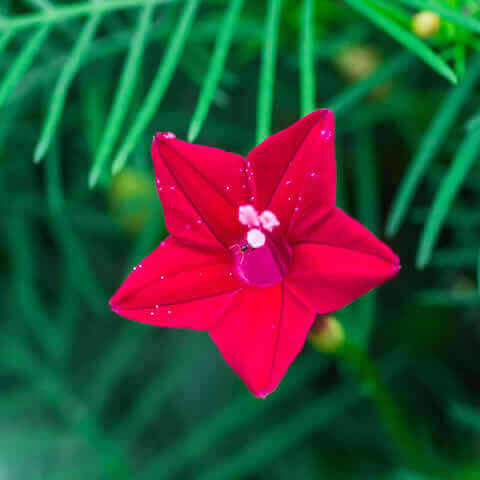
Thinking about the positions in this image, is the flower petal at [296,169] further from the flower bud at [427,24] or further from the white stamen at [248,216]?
the flower bud at [427,24]

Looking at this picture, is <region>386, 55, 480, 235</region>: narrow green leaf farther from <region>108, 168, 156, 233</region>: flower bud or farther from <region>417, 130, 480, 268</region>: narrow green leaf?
<region>108, 168, 156, 233</region>: flower bud

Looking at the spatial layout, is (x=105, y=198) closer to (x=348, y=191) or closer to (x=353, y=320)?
(x=348, y=191)

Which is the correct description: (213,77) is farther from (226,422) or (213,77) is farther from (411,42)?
(226,422)

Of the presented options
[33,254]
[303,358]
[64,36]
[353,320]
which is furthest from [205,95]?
[33,254]

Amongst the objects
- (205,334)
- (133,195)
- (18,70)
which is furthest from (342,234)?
(205,334)

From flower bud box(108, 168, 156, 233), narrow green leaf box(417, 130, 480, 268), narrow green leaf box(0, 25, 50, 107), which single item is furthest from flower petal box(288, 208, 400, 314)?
flower bud box(108, 168, 156, 233)

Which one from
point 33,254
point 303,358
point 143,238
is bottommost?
point 303,358

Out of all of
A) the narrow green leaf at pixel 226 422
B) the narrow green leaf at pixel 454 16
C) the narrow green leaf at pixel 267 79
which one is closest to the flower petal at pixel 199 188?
the narrow green leaf at pixel 267 79
